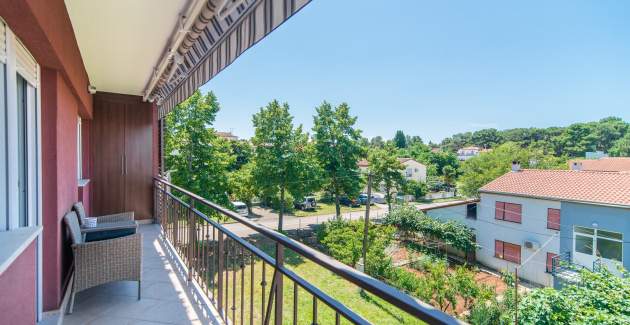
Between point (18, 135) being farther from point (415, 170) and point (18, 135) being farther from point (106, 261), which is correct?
point (415, 170)

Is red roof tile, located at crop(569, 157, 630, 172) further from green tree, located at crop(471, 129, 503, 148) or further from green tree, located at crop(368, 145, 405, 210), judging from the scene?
green tree, located at crop(471, 129, 503, 148)

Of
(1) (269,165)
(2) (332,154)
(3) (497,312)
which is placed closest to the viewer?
(3) (497,312)

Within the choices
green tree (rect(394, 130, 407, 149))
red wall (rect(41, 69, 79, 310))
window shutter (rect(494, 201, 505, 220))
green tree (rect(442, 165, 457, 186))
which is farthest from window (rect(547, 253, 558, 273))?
green tree (rect(394, 130, 407, 149))

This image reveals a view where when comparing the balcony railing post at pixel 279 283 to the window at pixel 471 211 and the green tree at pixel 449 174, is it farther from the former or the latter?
the green tree at pixel 449 174

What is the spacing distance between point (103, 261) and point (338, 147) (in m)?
15.0

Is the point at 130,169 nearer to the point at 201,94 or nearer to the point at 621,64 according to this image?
the point at 201,94

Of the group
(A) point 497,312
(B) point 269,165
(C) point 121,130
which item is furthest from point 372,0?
(A) point 497,312

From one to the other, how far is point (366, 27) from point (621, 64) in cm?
3224

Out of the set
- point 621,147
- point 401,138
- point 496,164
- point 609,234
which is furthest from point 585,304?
point 401,138

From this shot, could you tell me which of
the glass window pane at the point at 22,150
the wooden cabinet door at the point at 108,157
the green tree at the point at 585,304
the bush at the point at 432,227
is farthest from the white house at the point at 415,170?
the glass window pane at the point at 22,150

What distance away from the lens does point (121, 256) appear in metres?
2.30

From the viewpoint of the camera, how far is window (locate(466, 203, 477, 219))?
1421cm

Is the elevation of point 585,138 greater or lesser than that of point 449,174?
greater

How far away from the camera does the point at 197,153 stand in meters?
11.2
